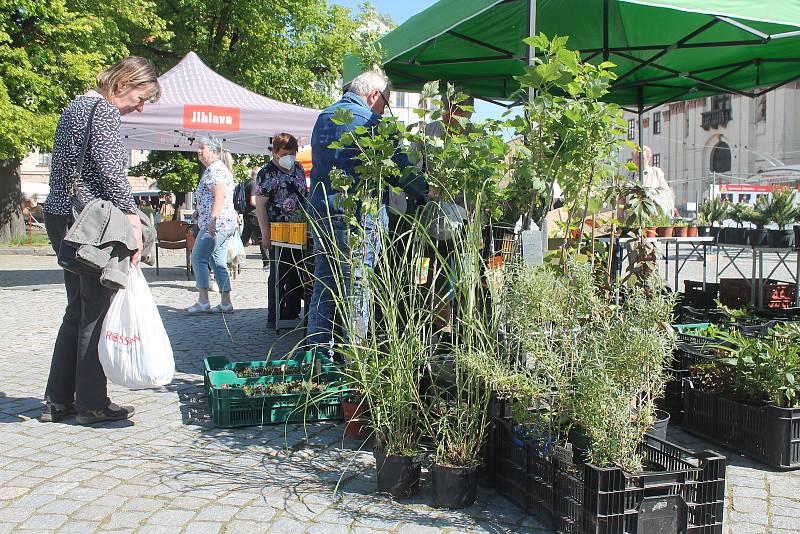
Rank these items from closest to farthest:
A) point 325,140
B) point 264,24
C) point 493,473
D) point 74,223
Answer: point 493,473
point 74,223
point 325,140
point 264,24

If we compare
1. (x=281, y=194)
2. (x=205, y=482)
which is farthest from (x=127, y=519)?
(x=281, y=194)

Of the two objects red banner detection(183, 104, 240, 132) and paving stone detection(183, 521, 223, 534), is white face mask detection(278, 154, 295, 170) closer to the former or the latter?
red banner detection(183, 104, 240, 132)

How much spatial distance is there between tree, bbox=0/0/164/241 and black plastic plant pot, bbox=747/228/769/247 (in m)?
14.2

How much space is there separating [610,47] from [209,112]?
205 inches

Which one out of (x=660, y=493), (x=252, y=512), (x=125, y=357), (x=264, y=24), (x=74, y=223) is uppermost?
(x=264, y=24)

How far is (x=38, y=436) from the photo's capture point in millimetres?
4016

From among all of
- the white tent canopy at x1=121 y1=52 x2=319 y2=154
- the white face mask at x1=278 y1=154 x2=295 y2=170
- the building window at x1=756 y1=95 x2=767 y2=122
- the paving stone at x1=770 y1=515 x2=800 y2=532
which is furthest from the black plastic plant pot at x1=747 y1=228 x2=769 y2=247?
the building window at x1=756 y1=95 x2=767 y2=122

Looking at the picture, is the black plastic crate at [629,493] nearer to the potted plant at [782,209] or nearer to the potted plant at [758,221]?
the potted plant at [758,221]

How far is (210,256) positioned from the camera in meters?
7.93

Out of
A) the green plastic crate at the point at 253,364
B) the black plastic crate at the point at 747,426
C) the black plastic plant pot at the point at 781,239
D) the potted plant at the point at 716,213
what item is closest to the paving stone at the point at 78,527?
the green plastic crate at the point at 253,364

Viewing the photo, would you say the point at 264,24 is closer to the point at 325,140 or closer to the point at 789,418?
the point at 325,140

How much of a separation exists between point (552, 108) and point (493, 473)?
1.70m

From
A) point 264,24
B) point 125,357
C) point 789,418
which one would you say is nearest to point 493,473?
point 789,418

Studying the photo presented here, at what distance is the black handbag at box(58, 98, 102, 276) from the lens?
12.8 ft
